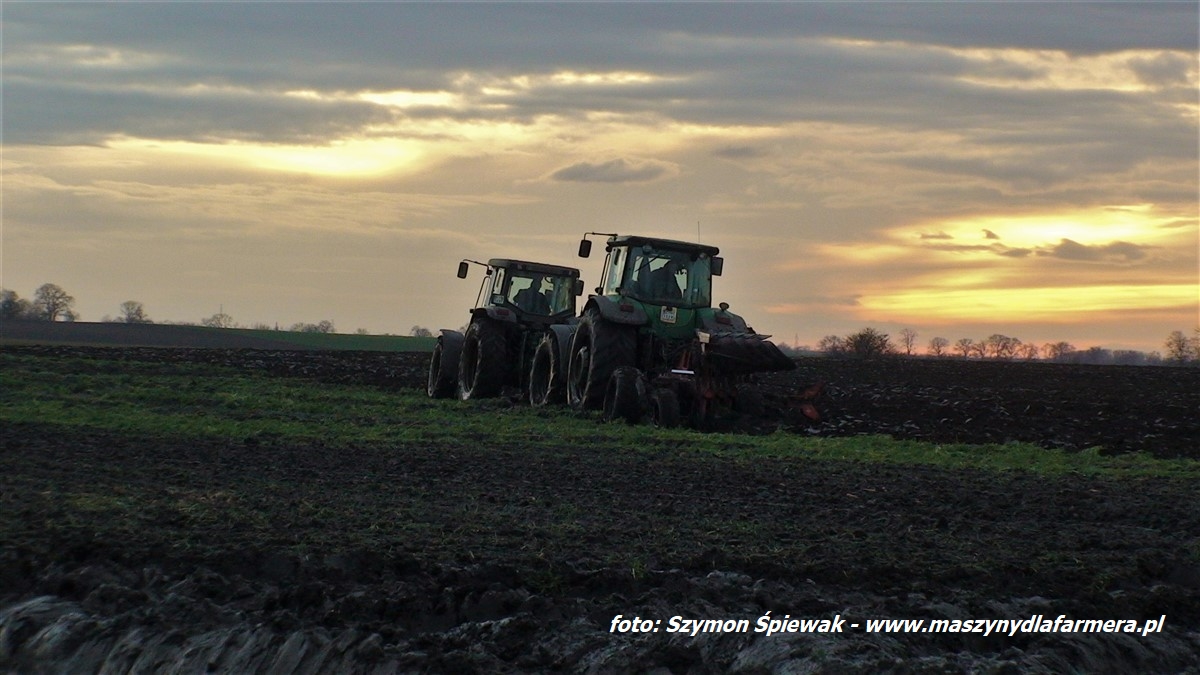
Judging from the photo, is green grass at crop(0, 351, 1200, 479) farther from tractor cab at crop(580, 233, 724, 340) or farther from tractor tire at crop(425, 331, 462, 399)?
tractor cab at crop(580, 233, 724, 340)

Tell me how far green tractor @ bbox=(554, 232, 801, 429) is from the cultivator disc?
0.04 ft

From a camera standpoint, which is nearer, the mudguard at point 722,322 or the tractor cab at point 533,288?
the mudguard at point 722,322

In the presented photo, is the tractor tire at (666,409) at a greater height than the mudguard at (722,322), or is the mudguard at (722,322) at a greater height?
the mudguard at (722,322)

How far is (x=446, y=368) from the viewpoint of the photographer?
22.4 metres

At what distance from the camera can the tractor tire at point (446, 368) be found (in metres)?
22.4

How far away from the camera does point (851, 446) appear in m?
14.5

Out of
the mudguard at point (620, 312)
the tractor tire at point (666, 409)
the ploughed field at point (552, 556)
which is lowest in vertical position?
the ploughed field at point (552, 556)

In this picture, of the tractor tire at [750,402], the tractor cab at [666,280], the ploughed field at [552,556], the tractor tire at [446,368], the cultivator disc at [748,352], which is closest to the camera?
the ploughed field at [552,556]

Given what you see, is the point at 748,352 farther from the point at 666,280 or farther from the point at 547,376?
the point at 547,376

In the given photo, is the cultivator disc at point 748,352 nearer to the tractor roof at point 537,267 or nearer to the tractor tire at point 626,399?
the tractor tire at point 626,399

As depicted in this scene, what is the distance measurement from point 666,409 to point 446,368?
7.42m

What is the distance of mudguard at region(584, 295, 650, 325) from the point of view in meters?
16.5

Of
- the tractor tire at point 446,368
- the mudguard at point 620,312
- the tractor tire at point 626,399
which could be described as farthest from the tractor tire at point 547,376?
the tractor tire at point 446,368

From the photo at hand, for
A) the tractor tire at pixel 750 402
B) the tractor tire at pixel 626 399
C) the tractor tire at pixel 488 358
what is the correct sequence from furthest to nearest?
the tractor tire at pixel 488 358 < the tractor tire at pixel 750 402 < the tractor tire at pixel 626 399
